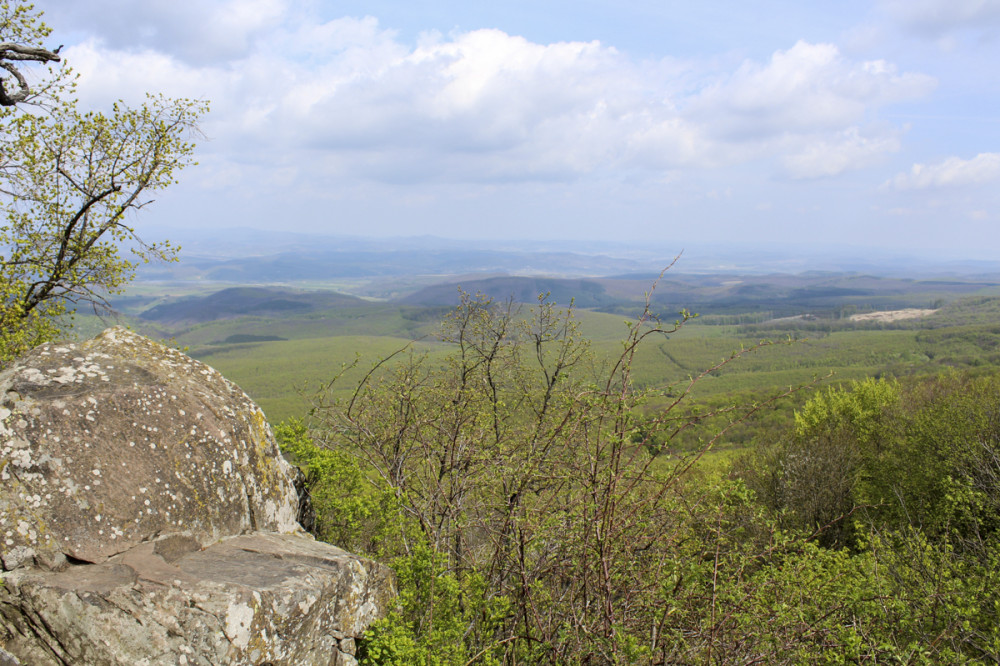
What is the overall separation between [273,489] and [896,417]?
38414 mm

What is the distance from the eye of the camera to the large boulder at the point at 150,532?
5.87m

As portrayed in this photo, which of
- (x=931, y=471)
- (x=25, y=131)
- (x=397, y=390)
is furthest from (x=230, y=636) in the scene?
(x=931, y=471)

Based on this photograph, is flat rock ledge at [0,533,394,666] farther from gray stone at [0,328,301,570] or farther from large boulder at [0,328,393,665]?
gray stone at [0,328,301,570]

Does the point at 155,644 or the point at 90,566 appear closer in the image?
the point at 155,644

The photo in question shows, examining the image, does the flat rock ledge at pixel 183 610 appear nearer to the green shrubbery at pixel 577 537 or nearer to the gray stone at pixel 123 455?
the gray stone at pixel 123 455

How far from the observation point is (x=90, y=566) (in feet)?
21.4

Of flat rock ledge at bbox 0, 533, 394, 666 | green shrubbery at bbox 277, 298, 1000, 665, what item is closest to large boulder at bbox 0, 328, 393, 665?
flat rock ledge at bbox 0, 533, 394, 666

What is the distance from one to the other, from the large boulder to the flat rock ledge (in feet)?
0.05

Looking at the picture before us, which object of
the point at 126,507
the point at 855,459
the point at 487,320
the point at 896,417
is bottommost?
the point at 855,459

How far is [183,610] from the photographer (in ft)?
19.5

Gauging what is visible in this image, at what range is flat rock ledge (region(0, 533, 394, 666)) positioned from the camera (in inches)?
227

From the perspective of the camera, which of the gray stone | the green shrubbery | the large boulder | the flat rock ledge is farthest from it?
the gray stone

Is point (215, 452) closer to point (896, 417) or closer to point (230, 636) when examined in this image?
point (230, 636)

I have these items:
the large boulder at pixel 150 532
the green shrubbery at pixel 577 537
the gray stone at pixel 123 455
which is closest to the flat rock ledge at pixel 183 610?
the large boulder at pixel 150 532
